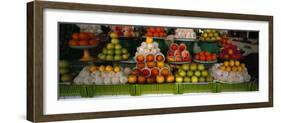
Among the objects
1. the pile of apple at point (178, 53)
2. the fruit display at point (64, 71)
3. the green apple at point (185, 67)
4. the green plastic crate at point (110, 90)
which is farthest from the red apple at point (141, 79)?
the fruit display at point (64, 71)

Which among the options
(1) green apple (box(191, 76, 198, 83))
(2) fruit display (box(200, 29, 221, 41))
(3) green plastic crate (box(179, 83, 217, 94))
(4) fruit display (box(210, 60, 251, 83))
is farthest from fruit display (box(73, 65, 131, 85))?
(4) fruit display (box(210, 60, 251, 83))

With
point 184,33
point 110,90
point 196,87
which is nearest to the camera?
point 110,90

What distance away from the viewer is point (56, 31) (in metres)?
4.69

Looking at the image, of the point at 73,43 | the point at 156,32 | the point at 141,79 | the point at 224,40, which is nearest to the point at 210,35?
the point at 224,40

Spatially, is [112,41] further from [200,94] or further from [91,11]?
[200,94]

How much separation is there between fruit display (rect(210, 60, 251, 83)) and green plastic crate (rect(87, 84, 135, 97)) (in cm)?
105

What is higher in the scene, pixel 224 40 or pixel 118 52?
pixel 224 40

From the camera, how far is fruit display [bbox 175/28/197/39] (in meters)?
5.51

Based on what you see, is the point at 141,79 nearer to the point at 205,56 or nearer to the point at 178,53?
the point at 178,53

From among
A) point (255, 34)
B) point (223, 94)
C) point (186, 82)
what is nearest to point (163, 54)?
point (186, 82)

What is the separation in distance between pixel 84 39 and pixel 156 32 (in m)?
0.78

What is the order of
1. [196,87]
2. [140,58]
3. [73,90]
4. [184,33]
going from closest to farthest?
1. [73,90]
2. [140,58]
3. [184,33]
4. [196,87]

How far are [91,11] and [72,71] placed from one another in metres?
0.57

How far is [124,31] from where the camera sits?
522 cm
